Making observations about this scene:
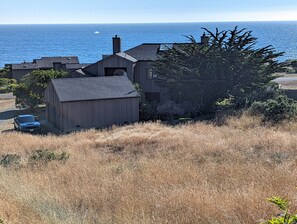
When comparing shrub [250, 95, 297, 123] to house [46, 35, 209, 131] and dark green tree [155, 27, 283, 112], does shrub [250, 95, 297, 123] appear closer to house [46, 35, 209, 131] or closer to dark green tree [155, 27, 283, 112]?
dark green tree [155, 27, 283, 112]

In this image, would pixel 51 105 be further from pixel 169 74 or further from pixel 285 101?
pixel 285 101

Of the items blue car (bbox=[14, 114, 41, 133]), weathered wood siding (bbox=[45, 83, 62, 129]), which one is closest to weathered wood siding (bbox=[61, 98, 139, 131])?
weathered wood siding (bbox=[45, 83, 62, 129])

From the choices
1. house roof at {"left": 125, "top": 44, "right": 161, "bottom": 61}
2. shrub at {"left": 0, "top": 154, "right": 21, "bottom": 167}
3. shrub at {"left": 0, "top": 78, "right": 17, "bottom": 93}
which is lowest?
shrub at {"left": 0, "top": 78, "right": 17, "bottom": 93}

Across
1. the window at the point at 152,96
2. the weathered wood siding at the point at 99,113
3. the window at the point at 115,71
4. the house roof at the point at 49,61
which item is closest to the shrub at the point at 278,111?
the weathered wood siding at the point at 99,113

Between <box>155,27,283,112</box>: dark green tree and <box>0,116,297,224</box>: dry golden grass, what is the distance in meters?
13.2

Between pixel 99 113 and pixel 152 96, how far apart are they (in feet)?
25.8

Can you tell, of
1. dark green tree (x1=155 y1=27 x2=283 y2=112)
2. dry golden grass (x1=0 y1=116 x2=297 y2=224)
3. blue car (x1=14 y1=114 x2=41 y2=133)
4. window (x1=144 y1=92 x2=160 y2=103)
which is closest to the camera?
dry golden grass (x1=0 y1=116 x2=297 y2=224)

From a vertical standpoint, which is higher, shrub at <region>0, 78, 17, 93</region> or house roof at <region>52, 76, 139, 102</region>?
house roof at <region>52, 76, 139, 102</region>

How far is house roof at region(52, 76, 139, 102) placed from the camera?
3016 cm

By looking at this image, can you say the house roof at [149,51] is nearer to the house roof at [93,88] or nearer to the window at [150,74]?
the window at [150,74]

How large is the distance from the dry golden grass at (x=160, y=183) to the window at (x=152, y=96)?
18.9 m

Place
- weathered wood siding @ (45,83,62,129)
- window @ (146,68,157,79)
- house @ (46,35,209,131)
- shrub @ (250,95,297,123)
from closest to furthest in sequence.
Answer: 1. shrub @ (250,95,297,123)
2. house @ (46,35,209,131)
3. weathered wood siding @ (45,83,62,129)
4. window @ (146,68,157,79)

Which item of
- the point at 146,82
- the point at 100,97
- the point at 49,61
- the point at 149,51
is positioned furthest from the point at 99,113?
the point at 49,61

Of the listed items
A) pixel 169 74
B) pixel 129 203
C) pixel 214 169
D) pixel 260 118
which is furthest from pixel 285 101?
pixel 129 203
